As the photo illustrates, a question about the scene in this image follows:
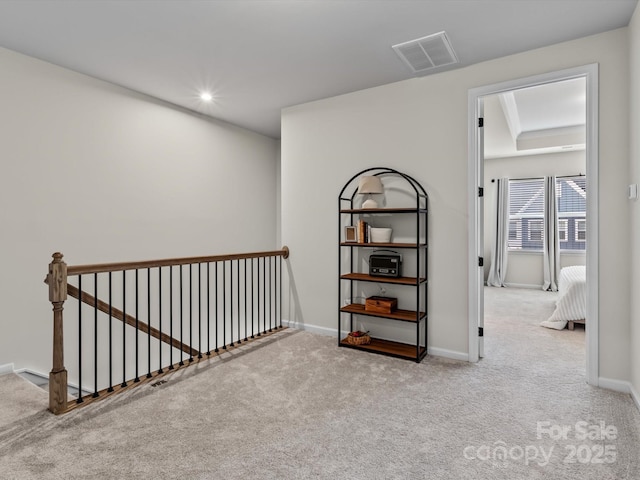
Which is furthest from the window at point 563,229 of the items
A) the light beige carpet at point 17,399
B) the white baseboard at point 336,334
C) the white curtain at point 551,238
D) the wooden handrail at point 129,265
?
the light beige carpet at point 17,399

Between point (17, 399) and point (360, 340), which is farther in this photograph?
point (360, 340)

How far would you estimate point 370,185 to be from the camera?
3.21m

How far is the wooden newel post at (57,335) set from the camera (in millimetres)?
2148

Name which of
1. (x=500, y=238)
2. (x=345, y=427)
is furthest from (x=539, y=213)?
(x=345, y=427)

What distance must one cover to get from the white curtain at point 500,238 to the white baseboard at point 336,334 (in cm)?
454

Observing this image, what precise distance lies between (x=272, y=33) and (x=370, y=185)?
4.65 ft

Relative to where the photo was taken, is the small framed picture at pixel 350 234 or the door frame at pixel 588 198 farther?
the small framed picture at pixel 350 234

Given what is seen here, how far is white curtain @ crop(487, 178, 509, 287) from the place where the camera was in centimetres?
700

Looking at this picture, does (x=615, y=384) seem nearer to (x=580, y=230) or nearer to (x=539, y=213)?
(x=580, y=230)

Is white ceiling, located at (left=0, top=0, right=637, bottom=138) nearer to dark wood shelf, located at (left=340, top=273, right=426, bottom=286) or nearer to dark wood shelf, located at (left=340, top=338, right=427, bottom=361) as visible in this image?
dark wood shelf, located at (left=340, top=273, right=426, bottom=286)

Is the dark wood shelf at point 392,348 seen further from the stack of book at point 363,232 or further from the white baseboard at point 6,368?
the white baseboard at point 6,368

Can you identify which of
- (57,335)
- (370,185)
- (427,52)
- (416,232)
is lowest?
(57,335)

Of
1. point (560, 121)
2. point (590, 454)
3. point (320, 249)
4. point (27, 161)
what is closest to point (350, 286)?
point (320, 249)

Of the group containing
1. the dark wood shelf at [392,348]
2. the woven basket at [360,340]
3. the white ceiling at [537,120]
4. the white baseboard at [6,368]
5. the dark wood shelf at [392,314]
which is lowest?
the white baseboard at [6,368]
